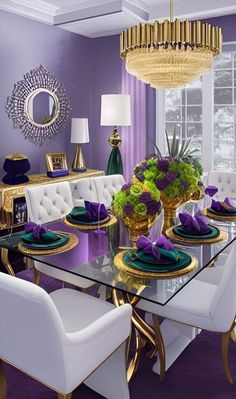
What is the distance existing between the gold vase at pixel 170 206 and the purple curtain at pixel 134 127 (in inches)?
95.9

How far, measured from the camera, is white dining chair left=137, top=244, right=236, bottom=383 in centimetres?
181

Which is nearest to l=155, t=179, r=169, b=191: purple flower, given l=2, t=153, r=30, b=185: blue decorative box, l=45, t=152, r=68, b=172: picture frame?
l=2, t=153, r=30, b=185: blue decorative box

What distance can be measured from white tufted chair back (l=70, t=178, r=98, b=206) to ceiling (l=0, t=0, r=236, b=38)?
2.06 meters

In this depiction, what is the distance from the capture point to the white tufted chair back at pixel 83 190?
131 inches

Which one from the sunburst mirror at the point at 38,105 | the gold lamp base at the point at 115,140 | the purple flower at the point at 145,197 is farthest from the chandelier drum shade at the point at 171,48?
the gold lamp base at the point at 115,140

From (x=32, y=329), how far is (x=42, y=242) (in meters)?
0.81

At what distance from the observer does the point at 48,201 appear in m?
3.05

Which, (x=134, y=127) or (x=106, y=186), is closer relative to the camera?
(x=106, y=186)

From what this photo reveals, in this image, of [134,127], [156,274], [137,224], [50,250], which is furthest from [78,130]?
[156,274]

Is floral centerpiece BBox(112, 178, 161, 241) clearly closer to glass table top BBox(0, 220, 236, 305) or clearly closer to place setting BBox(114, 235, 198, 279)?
glass table top BBox(0, 220, 236, 305)

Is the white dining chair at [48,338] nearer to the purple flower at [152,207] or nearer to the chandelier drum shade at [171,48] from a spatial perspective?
the purple flower at [152,207]

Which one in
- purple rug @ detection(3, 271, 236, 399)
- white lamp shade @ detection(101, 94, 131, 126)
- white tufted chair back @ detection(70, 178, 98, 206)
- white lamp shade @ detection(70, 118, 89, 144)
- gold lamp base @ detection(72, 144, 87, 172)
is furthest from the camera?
gold lamp base @ detection(72, 144, 87, 172)

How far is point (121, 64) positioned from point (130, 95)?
45cm

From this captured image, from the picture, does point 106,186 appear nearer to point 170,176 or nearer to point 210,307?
point 170,176
